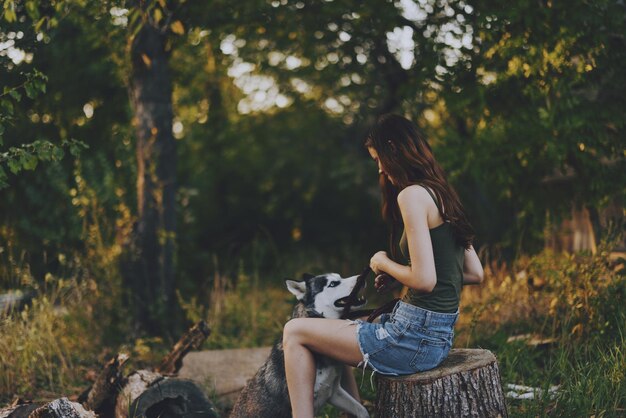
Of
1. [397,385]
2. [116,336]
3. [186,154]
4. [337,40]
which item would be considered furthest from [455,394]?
[186,154]

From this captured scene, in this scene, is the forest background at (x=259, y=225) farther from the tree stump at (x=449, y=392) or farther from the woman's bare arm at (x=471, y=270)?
the woman's bare arm at (x=471, y=270)

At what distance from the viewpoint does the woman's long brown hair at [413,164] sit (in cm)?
344

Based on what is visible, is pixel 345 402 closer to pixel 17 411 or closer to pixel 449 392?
pixel 449 392

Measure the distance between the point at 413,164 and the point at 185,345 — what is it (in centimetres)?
261

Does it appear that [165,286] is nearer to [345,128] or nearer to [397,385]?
[397,385]

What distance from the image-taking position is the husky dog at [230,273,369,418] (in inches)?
151

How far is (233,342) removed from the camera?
712cm

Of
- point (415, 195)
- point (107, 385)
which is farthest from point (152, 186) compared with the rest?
point (415, 195)

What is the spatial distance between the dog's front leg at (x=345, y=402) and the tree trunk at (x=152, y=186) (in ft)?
12.1

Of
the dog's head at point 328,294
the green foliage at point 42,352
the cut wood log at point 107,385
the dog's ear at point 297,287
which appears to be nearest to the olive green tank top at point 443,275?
the dog's head at point 328,294

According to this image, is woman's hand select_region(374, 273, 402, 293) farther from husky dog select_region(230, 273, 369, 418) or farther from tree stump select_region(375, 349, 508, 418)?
tree stump select_region(375, 349, 508, 418)

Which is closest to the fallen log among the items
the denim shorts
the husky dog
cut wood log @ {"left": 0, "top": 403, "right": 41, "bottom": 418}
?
cut wood log @ {"left": 0, "top": 403, "right": 41, "bottom": 418}

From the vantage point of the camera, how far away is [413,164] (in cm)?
349

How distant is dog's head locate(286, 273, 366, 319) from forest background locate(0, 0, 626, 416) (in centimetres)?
147
